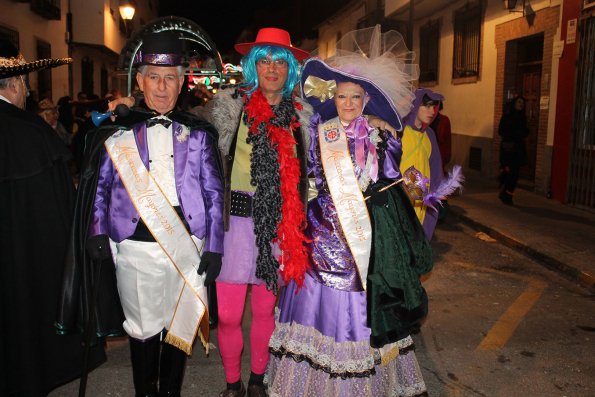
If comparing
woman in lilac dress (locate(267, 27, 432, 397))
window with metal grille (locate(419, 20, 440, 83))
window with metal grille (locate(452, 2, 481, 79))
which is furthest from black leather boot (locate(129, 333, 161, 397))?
window with metal grille (locate(419, 20, 440, 83))

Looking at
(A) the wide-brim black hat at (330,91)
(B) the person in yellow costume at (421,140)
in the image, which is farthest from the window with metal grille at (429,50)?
(A) the wide-brim black hat at (330,91)

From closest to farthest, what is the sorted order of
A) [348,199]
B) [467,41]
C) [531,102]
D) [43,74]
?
[348,199]
[531,102]
[467,41]
[43,74]

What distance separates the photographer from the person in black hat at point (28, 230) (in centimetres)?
285

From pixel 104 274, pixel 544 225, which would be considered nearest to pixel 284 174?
pixel 104 274

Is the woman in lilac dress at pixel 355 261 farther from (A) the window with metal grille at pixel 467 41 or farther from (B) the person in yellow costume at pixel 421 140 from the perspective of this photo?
(A) the window with metal grille at pixel 467 41

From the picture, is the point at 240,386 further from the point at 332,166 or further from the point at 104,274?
the point at 332,166

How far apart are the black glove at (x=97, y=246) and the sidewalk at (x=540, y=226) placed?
16.4ft

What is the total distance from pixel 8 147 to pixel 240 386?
6.12ft

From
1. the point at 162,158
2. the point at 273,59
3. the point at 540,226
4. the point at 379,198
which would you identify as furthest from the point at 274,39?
the point at 540,226

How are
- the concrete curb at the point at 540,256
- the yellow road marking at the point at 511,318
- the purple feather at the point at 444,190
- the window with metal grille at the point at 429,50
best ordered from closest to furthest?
1. the purple feather at the point at 444,190
2. the yellow road marking at the point at 511,318
3. the concrete curb at the point at 540,256
4. the window with metal grille at the point at 429,50

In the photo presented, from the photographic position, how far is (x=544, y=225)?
8195mm

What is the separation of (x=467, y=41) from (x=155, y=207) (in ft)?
42.2

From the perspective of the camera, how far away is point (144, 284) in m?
2.83

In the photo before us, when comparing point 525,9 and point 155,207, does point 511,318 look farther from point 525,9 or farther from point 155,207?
point 525,9
